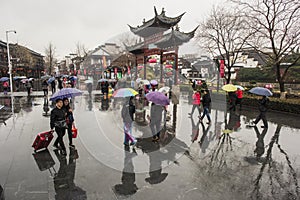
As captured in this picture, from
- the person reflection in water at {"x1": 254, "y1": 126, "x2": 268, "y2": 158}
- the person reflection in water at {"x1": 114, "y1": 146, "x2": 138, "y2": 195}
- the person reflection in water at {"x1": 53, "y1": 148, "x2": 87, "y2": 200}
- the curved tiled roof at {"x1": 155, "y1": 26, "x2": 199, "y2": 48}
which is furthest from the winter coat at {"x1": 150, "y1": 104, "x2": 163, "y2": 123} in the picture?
the curved tiled roof at {"x1": 155, "y1": 26, "x2": 199, "y2": 48}

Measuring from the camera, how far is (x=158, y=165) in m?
5.38

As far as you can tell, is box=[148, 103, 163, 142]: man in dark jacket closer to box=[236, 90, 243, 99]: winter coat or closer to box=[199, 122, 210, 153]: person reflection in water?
box=[199, 122, 210, 153]: person reflection in water

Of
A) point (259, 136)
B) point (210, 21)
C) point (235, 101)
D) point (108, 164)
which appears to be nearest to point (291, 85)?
point (210, 21)

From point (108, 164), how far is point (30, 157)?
2.27 meters

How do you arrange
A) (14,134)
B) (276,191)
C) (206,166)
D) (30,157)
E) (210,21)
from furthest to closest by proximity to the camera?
(210,21)
(14,134)
(30,157)
(206,166)
(276,191)

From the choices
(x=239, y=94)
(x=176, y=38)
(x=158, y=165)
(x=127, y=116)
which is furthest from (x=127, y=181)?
(x=176, y=38)

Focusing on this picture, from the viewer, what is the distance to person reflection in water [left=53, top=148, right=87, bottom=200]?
4.03 metres

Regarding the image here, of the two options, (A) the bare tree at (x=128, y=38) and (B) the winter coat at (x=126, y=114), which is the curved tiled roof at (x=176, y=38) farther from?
(A) the bare tree at (x=128, y=38)

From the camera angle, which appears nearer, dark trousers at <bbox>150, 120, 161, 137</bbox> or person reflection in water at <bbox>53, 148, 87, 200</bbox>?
person reflection in water at <bbox>53, 148, 87, 200</bbox>

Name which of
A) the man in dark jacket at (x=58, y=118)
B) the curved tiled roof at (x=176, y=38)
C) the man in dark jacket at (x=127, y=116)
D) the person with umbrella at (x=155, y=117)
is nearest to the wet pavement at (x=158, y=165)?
the person with umbrella at (x=155, y=117)

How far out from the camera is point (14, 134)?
7.86 m

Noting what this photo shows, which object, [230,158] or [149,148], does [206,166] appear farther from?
[149,148]

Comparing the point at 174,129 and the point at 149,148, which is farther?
the point at 174,129

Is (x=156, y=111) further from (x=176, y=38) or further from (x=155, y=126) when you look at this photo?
(x=176, y=38)
